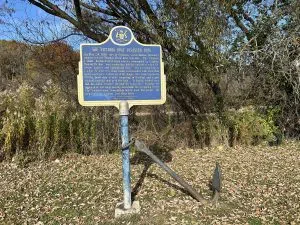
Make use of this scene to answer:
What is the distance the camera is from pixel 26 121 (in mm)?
7219

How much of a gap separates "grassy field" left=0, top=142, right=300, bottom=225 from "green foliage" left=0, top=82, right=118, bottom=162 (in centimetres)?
29

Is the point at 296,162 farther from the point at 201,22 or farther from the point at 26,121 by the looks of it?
the point at 26,121

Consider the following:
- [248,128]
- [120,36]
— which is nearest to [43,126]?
[120,36]

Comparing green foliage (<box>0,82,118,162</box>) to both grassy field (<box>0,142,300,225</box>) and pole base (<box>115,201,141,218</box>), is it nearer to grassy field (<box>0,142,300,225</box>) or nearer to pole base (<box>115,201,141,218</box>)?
grassy field (<box>0,142,300,225</box>)

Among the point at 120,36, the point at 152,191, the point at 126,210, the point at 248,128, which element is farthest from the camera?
the point at 248,128

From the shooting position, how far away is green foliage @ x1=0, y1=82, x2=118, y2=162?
718cm

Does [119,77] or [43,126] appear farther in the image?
[43,126]

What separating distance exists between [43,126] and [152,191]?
286cm

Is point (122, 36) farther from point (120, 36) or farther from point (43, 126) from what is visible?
point (43, 126)

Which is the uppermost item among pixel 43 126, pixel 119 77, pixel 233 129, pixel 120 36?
pixel 120 36

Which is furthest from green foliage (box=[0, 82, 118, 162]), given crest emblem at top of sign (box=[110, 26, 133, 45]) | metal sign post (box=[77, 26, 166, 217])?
crest emblem at top of sign (box=[110, 26, 133, 45])

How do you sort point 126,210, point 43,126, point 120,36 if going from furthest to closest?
1. point 43,126
2. point 126,210
3. point 120,36

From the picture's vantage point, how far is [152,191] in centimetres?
548

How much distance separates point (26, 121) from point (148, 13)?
3.56 metres
